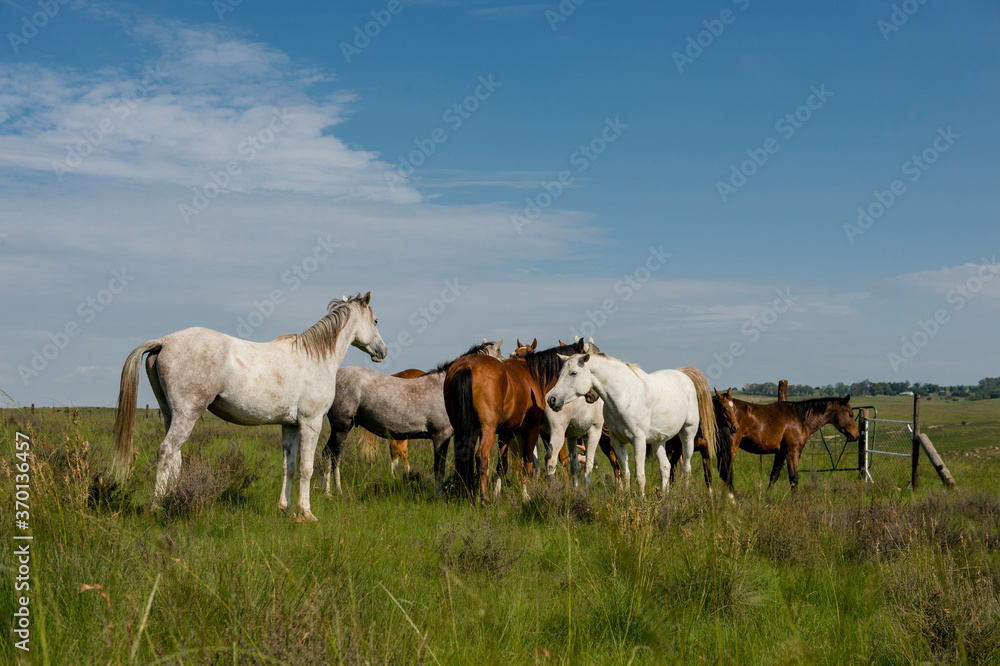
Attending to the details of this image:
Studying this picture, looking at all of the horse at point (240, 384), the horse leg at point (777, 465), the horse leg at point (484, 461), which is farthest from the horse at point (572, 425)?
the horse leg at point (777, 465)

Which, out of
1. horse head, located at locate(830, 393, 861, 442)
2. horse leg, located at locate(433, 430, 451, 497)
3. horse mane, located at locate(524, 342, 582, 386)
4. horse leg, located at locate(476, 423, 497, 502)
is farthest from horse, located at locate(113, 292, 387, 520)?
horse head, located at locate(830, 393, 861, 442)

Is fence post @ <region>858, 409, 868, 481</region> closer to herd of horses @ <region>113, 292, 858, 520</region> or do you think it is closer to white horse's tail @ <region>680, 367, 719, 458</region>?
herd of horses @ <region>113, 292, 858, 520</region>

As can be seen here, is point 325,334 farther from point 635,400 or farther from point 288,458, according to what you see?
point 635,400

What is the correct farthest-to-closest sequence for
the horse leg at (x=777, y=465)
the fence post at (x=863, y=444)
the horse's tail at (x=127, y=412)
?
the fence post at (x=863, y=444), the horse leg at (x=777, y=465), the horse's tail at (x=127, y=412)

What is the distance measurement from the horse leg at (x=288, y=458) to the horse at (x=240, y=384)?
0.04ft

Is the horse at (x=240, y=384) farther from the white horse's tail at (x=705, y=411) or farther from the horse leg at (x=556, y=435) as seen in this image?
the white horse's tail at (x=705, y=411)

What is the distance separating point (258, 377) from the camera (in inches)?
301

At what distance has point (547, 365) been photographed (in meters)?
10.6

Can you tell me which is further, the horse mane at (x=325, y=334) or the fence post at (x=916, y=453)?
the fence post at (x=916, y=453)

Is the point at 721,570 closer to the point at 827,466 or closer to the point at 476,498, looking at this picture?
the point at 476,498

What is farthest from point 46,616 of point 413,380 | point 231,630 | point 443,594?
point 413,380

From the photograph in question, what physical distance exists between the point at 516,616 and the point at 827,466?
1956cm

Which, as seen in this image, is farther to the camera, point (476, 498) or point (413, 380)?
point (413, 380)

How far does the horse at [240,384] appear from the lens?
708 cm
